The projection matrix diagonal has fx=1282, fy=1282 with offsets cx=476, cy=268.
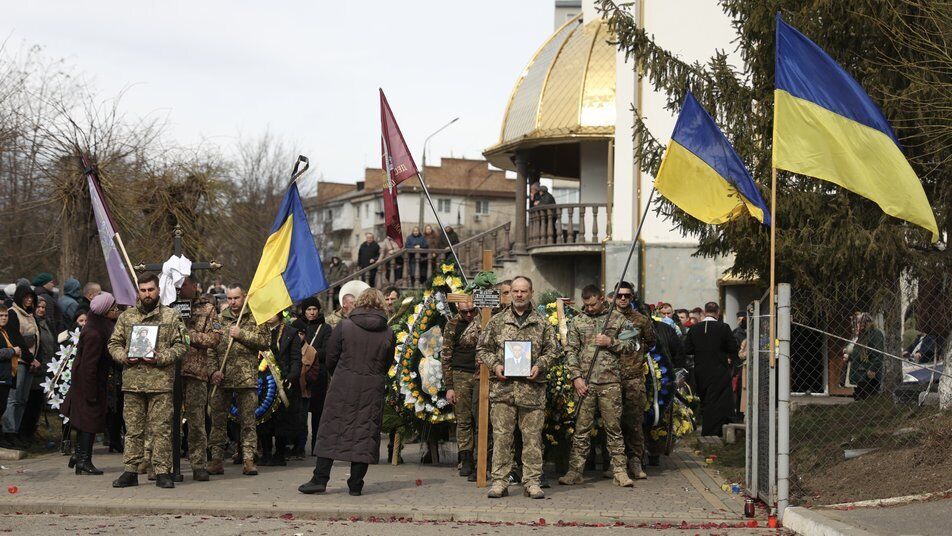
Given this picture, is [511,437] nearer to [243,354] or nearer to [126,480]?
[243,354]

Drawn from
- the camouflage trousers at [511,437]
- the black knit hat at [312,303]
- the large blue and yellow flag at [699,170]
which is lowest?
the camouflage trousers at [511,437]

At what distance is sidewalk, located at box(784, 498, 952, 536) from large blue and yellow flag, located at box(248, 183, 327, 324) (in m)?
5.57

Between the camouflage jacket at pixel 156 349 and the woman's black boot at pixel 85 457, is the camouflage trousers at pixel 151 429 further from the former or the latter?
the woman's black boot at pixel 85 457

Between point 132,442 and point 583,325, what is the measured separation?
4.47m

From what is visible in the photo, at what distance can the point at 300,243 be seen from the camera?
44.8 ft

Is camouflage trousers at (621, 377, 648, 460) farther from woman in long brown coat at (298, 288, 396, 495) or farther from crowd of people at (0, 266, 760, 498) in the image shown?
woman in long brown coat at (298, 288, 396, 495)

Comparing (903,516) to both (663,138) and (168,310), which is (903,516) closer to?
(168,310)

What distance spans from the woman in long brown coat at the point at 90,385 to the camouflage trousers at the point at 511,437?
402cm

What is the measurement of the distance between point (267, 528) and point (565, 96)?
70.6 ft

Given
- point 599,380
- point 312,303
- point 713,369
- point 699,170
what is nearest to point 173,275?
point 312,303

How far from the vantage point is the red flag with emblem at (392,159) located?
49.5ft

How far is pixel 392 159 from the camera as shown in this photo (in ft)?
50.1

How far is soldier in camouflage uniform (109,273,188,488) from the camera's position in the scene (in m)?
11.9

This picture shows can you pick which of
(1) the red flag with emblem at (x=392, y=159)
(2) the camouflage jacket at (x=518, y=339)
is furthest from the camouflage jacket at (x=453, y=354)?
(1) the red flag with emblem at (x=392, y=159)
